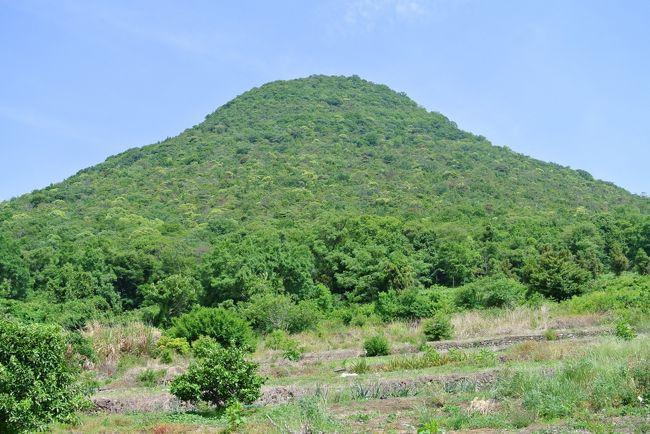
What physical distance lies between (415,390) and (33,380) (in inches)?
296

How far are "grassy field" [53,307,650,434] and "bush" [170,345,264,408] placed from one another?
37cm

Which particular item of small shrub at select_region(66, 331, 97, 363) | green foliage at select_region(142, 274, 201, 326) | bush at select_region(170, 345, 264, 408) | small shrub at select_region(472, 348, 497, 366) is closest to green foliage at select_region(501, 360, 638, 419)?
small shrub at select_region(472, 348, 497, 366)

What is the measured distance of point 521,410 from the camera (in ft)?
31.1

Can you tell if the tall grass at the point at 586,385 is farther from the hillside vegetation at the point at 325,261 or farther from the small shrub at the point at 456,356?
the small shrub at the point at 456,356

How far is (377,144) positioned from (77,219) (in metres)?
45.2

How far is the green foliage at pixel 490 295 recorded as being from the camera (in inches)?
1309

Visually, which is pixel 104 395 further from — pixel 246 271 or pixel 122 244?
pixel 122 244

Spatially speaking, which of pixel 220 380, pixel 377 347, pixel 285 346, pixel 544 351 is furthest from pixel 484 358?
pixel 285 346

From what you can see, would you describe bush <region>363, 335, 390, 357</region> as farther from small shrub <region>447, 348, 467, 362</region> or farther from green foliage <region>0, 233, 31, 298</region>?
green foliage <region>0, 233, 31, 298</region>

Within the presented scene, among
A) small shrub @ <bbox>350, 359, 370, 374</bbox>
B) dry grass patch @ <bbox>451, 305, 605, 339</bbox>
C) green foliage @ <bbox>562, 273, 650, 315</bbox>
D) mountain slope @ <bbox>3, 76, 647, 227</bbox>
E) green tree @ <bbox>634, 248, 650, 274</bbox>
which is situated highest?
mountain slope @ <bbox>3, 76, 647, 227</bbox>

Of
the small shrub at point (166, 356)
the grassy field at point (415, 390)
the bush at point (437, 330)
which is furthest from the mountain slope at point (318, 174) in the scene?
the grassy field at point (415, 390)

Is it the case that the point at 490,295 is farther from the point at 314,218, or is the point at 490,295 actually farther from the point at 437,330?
the point at 314,218

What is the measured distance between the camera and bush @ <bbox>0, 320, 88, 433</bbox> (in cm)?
940

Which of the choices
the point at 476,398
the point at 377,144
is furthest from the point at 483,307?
the point at 377,144
